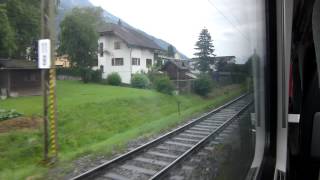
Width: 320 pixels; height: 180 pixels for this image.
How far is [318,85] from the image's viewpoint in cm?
163

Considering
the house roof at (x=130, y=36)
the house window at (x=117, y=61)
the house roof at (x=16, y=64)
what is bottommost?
the house roof at (x=16, y=64)

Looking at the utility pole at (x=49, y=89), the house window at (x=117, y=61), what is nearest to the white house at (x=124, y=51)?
the house window at (x=117, y=61)

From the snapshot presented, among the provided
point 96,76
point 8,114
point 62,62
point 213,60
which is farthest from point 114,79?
point 213,60

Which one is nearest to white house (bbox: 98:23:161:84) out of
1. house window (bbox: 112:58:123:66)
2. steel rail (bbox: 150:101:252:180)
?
house window (bbox: 112:58:123:66)

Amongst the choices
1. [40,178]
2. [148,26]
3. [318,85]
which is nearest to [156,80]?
[148,26]

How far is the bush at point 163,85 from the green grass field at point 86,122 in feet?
0.05

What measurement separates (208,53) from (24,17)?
2.48ft

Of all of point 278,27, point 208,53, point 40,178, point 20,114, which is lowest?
point 40,178

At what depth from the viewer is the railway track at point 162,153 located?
0.73 m

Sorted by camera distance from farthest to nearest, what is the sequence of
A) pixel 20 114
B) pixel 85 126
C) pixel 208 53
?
pixel 208 53 → pixel 85 126 → pixel 20 114

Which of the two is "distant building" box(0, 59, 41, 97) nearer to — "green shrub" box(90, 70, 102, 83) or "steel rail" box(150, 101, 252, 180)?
"green shrub" box(90, 70, 102, 83)

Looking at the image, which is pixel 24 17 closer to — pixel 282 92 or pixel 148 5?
pixel 148 5

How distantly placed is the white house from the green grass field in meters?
0.04

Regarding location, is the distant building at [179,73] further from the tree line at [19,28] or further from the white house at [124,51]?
the tree line at [19,28]
